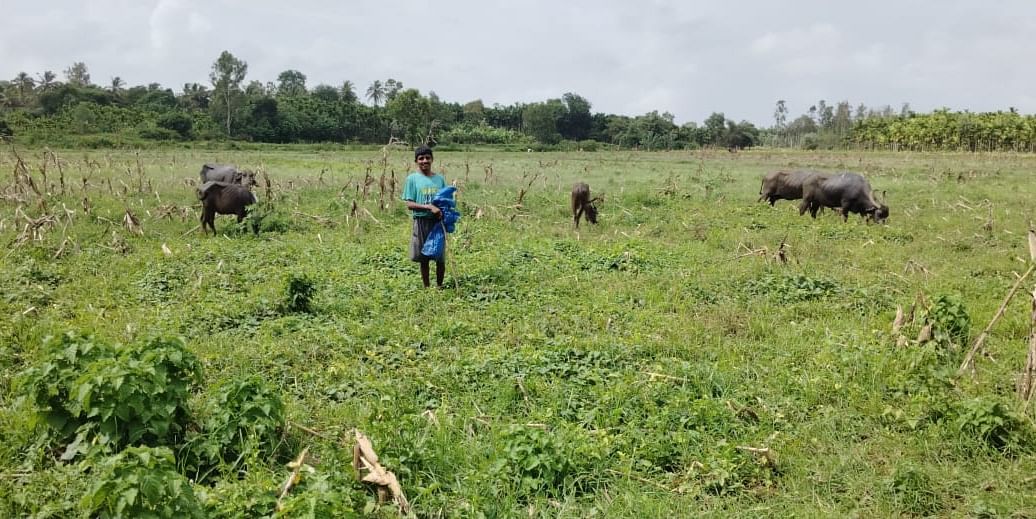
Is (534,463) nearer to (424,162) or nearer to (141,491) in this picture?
(141,491)

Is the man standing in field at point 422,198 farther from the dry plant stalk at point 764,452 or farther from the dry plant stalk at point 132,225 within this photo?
the dry plant stalk at point 132,225

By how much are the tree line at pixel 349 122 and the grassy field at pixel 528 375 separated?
30.6 m

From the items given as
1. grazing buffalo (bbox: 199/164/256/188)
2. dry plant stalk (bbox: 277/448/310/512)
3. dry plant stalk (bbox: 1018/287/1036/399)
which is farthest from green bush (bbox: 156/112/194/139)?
dry plant stalk (bbox: 1018/287/1036/399)

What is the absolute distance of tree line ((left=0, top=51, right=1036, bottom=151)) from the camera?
43.0 metres

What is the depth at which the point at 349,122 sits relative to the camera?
5512 cm

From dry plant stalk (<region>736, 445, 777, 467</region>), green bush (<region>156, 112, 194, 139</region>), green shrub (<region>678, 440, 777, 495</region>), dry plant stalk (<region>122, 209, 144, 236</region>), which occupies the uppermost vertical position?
green bush (<region>156, 112, 194, 139</region>)

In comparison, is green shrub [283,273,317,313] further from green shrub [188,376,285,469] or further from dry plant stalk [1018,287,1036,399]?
dry plant stalk [1018,287,1036,399]

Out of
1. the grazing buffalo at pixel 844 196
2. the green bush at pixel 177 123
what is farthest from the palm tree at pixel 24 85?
the grazing buffalo at pixel 844 196

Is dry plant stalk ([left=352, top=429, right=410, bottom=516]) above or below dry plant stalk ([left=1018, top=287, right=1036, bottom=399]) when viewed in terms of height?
below

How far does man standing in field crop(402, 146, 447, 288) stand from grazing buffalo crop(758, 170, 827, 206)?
11027mm

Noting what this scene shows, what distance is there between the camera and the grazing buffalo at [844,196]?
13500 mm

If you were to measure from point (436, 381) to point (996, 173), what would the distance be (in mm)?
27082

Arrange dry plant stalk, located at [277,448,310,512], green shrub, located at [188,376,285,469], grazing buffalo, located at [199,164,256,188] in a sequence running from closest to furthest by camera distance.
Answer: dry plant stalk, located at [277,448,310,512] → green shrub, located at [188,376,285,469] → grazing buffalo, located at [199,164,256,188]

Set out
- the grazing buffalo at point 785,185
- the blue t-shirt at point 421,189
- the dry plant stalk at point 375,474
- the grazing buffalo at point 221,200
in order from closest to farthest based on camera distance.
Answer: the dry plant stalk at point 375,474 < the blue t-shirt at point 421,189 < the grazing buffalo at point 221,200 < the grazing buffalo at point 785,185
